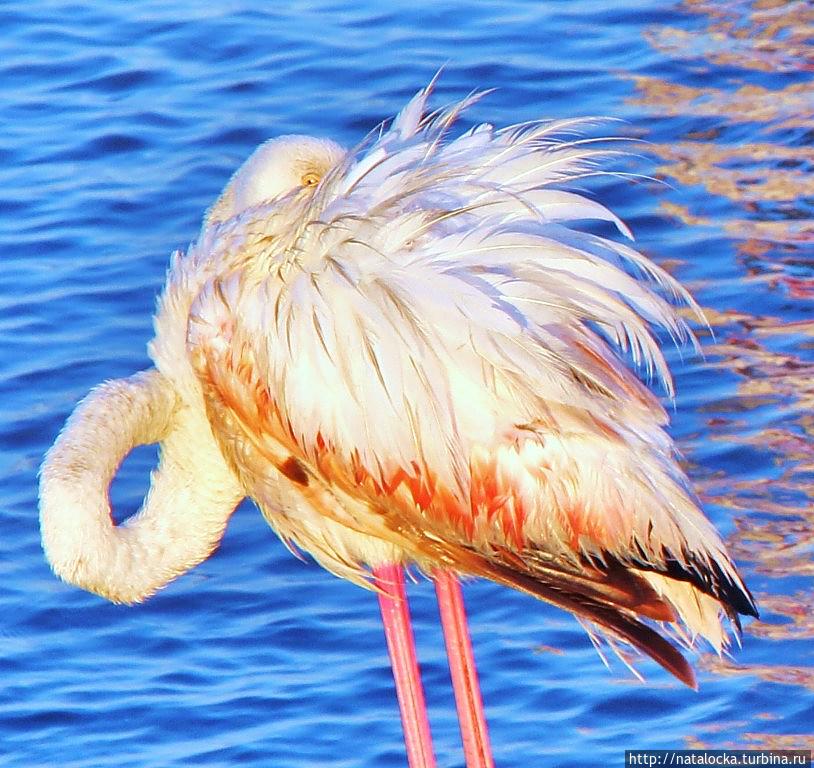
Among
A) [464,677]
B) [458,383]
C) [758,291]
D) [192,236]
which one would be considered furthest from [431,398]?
[192,236]

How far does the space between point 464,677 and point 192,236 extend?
4174mm

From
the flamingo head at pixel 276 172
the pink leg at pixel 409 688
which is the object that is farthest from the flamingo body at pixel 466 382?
the flamingo head at pixel 276 172

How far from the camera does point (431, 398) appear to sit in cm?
469

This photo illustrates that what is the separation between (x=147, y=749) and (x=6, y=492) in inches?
68.5

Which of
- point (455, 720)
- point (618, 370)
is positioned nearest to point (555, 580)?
point (618, 370)

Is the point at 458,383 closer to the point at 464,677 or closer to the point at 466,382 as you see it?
the point at 466,382

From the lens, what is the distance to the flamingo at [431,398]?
473cm

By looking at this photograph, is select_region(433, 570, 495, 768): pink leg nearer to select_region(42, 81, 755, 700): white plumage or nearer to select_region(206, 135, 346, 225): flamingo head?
select_region(42, 81, 755, 700): white plumage

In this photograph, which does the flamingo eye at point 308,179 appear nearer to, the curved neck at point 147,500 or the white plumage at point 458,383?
the white plumage at point 458,383

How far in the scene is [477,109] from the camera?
9.96 meters

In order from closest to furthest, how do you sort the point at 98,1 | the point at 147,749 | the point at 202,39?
the point at 147,749
the point at 202,39
the point at 98,1

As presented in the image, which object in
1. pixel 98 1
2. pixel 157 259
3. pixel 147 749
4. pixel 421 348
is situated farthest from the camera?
pixel 98 1

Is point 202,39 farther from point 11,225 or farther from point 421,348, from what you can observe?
point 421,348

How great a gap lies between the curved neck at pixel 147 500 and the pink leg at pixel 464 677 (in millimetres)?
661
